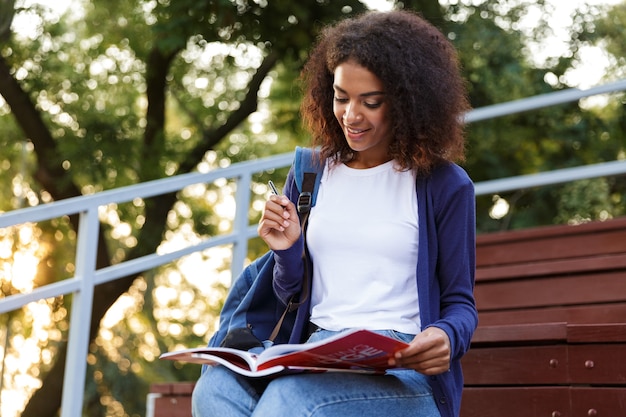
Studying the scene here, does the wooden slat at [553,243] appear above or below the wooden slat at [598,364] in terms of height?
above

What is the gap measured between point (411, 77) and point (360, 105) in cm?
14

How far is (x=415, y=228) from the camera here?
7.98 feet

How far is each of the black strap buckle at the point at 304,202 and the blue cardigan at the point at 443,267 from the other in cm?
13

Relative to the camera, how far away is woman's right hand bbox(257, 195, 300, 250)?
7.95ft

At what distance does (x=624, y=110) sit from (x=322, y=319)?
628 centimetres

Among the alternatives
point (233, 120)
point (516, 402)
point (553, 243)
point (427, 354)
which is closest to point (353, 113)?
point (427, 354)

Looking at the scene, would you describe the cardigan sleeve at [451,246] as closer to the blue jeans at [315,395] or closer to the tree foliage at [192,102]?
the blue jeans at [315,395]

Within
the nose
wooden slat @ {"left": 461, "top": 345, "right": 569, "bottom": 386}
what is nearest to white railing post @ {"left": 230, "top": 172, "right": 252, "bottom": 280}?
wooden slat @ {"left": 461, "top": 345, "right": 569, "bottom": 386}

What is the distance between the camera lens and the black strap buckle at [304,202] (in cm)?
256

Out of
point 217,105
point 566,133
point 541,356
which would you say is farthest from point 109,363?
point 541,356

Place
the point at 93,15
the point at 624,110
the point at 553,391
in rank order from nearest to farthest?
1. the point at 553,391
2. the point at 624,110
3. the point at 93,15

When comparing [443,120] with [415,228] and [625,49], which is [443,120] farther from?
[625,49]

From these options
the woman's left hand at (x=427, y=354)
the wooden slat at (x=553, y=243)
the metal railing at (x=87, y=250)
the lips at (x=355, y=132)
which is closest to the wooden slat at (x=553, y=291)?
the wooden slat at (x=553, y=243)

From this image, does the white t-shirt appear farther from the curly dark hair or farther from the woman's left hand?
the woman's left hand
